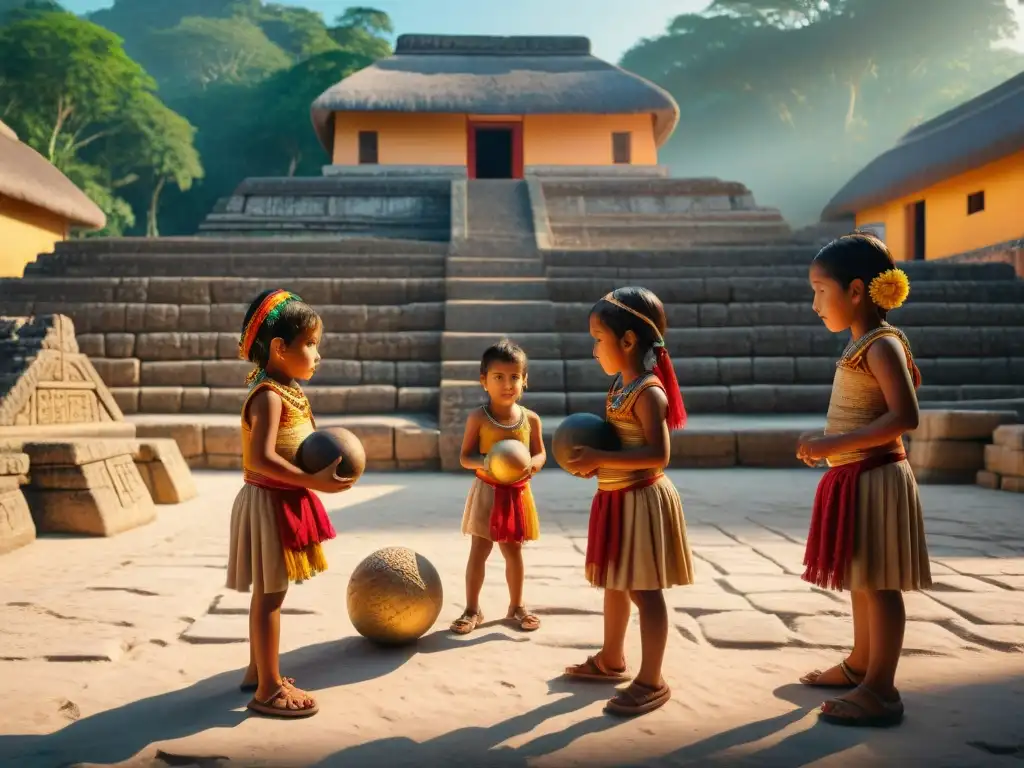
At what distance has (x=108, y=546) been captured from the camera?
15.8 ft

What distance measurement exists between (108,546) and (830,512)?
410 cm

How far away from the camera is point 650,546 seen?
2.50m

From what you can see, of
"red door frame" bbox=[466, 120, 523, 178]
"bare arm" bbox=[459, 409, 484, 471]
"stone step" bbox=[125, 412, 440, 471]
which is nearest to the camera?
"bare arm" bbox=[459, 409, 484, 471]

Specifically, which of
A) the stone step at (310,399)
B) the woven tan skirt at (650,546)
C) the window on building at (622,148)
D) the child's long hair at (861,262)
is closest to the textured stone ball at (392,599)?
the woven tan skirt at (650,546)

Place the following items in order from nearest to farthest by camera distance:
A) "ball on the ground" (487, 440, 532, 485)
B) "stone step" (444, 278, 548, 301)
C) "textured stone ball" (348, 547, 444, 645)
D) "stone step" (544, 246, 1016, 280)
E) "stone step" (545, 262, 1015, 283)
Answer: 1. "textured stone ball" (348, 547, 444, 645)
2. "ball on the ground" (487, 440, 532, 485)
3. "stone step" (444, 278, 548, 301)
4. "stone step" (545, 262, 1015, 283)
5. "stone step" (544, 246, 1016, 280)

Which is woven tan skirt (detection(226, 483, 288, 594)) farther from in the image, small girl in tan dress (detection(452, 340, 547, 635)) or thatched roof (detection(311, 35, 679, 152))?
thatched roof (detection(311, 35, 679, 152))

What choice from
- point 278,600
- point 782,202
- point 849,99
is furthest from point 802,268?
point 849,99

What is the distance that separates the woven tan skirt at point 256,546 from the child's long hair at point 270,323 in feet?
1.24

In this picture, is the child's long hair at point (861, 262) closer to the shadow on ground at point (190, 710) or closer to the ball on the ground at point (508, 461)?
the ball on the ground at point (508, 461)

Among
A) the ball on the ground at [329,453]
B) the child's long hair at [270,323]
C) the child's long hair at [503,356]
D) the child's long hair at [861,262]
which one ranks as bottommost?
the ball on the ground at [329,453]

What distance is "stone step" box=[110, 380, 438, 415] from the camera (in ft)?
29.3

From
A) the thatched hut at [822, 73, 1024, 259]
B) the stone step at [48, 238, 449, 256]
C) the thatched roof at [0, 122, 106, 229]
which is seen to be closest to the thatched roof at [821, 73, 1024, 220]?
the thatched hut at [822, 73, 1024, 259]

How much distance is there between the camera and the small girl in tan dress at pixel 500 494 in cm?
331

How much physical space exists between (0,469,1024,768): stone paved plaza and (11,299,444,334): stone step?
17.3ft
